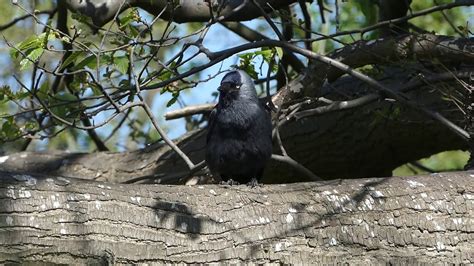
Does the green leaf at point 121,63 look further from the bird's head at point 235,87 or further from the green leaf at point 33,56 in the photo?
the bird's head at point 235,87

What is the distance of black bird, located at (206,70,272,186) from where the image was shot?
595 cm

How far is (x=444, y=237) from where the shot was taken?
173 inches

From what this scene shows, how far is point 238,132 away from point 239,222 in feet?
6.17

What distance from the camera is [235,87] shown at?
6.14 m

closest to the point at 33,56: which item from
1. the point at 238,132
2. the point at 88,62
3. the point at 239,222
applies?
the point at 88,62

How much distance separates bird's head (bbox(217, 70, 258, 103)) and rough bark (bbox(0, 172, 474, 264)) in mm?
1759

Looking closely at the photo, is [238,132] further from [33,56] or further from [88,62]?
[33,56]

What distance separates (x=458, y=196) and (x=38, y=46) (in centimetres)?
256

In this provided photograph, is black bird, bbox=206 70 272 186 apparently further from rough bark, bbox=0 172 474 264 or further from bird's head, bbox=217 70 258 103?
rough bark, bbox=0 172 474 264

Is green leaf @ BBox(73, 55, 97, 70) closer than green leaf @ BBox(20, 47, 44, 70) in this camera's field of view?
No

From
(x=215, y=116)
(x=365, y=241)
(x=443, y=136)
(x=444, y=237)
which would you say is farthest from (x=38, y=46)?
(x=443, y=136)

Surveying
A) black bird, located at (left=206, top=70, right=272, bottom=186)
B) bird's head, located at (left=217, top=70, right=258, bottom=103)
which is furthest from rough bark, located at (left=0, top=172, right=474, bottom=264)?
bird's head, located at (left=217, top=70, right=258, bottom=103)

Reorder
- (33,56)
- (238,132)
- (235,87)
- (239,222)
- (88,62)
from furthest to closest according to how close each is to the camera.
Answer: (235,87)
(238,132)
(88,62)
(33,56)
(239,222)

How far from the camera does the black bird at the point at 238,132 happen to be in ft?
19.5
